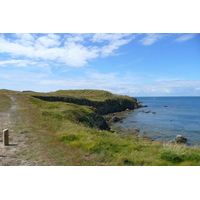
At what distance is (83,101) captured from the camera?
8006 cm

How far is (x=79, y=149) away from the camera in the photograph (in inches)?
445

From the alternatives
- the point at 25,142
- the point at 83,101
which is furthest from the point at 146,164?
the point at 83,101

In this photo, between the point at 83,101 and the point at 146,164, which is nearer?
the point at 146,164

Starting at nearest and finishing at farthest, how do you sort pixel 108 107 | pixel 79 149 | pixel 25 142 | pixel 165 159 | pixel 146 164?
pixel 146 164 → pixel 165 159 → pixel 79 149 → pixel 25 142 → pixel 108 107

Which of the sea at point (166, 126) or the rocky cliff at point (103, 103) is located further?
the rocky cliff at point (103, 103)

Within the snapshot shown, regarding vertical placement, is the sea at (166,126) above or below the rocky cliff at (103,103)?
below

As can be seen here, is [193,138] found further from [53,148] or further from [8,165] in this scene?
[8,165]

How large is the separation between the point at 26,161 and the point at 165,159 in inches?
329

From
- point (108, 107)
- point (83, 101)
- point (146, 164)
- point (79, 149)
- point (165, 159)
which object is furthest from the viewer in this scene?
point (108, 107)

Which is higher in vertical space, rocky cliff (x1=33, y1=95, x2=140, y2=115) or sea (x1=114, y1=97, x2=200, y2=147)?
rocky cliff (x1=33, y1=95, x2=140, y2=115)

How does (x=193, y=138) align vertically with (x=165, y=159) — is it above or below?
below

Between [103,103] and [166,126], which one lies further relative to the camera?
[103,103]

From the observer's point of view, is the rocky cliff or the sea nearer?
the sea

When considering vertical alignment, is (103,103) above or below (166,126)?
above
